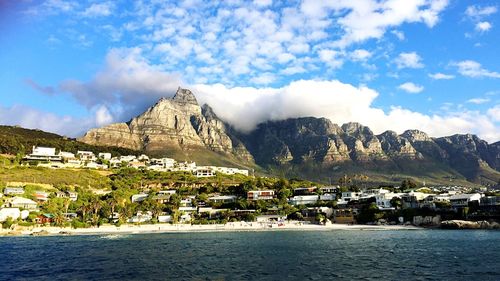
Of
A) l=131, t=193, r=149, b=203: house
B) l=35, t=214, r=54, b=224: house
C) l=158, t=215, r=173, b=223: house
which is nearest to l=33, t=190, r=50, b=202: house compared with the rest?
l=35, t=214, r=54, b=224: house

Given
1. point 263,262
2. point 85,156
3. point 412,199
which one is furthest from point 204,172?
point 263,262

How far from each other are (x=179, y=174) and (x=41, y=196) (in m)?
67.9

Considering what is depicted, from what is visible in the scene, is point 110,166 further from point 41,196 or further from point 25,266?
point 25,266

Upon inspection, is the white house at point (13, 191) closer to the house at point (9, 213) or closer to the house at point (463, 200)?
the house at point (9, 213)

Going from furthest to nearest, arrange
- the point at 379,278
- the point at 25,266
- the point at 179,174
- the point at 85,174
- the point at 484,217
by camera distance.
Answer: the point at 179,174 → the point at 85,174 → the point at 484,217 → the point at 25,266 → the point at 379,278

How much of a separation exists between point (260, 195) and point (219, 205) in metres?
15.9

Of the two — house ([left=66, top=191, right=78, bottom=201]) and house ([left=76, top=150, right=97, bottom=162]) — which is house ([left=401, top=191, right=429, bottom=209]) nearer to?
house ([left=66, top=191, right=78, bottom=201])

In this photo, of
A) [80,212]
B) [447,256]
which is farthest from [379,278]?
[80,212]

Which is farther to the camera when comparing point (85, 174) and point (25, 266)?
point (85, 174)

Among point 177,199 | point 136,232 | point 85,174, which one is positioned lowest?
point 136,232

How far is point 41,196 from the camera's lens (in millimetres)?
118750

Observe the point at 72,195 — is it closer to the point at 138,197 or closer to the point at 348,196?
the point at 138,197

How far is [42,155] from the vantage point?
566 ft

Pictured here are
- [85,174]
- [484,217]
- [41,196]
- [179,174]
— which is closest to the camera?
[484,217]
